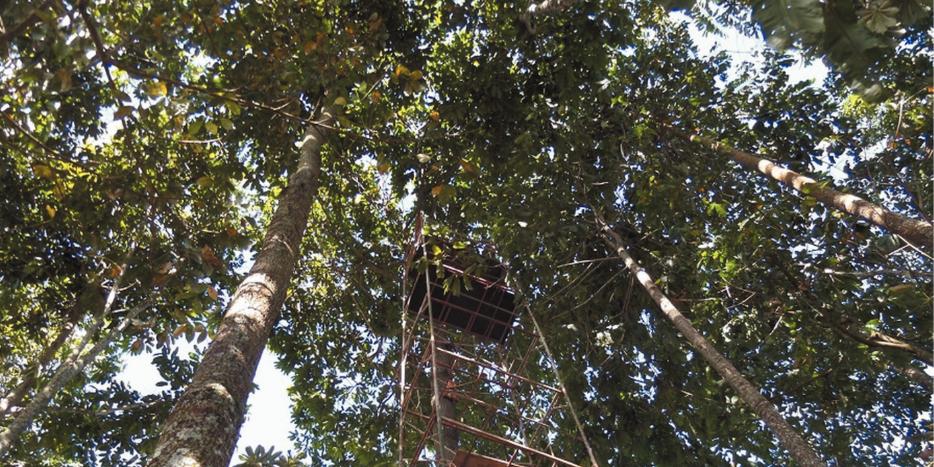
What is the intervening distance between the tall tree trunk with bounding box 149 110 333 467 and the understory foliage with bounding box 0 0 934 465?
1.48 meters

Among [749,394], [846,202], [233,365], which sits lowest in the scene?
[233,365]

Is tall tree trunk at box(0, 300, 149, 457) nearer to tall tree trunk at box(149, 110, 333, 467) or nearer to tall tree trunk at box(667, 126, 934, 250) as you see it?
tall tree trunk at box(149, 110, 333, 467)

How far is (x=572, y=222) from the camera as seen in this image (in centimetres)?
778

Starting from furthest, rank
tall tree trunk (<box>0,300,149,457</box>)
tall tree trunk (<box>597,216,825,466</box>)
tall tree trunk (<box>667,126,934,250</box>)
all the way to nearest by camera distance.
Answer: tall tree trunk (<box>0,300,149,457</box>), tall tree trunk (<box>667,126,934,250</box>), tall tree trunk (<box>597,216,825,466</box>)

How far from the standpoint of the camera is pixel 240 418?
10.8 feet

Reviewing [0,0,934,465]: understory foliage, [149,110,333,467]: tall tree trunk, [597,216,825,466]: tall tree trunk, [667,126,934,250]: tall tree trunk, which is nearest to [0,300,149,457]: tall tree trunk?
[0,0,934,465]: understory foliage

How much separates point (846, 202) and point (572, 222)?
3.10 meters

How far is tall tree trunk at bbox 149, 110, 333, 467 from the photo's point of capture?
2908 millimetres

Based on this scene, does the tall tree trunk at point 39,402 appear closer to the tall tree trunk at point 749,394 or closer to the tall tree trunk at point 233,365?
the tall tree trunk at point 233,365

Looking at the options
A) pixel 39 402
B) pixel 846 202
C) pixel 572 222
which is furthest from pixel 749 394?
pixel 39 402

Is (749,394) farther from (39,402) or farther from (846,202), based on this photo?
(39,402)

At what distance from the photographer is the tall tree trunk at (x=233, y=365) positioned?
2908 millimetres

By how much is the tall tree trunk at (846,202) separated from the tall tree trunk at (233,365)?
466 centimetres

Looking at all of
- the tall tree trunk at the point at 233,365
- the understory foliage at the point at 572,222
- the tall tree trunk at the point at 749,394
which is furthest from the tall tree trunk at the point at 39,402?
the tall tree trunk at the point at 749,394
